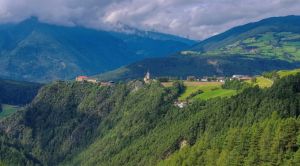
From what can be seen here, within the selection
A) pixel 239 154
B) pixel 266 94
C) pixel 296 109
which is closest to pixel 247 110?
pixel 266 94

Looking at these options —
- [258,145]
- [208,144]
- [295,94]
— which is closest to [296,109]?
[295,94]

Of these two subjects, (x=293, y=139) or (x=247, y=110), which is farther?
(x=247, y=110)

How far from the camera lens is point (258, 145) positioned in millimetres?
122250

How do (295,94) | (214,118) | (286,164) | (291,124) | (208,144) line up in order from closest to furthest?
(286,164) < (291,124) < (208,144) < (295,94) < (214,118)

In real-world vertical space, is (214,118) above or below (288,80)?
below

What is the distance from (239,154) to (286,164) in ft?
60.0

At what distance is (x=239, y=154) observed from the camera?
124m

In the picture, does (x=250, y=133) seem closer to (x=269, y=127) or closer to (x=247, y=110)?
(x=269, y=127)

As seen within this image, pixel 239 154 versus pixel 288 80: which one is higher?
pixel 288 80

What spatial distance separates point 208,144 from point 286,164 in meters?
→ 43.5

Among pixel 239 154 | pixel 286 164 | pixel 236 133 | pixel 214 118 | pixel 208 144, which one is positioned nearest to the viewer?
pixel 286 164

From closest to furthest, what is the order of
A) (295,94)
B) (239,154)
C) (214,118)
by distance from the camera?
1. (239,154)
2. (295,94)
3. (214,118)

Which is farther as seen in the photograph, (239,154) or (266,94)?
(266,94)

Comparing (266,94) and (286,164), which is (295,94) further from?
(286,164)
